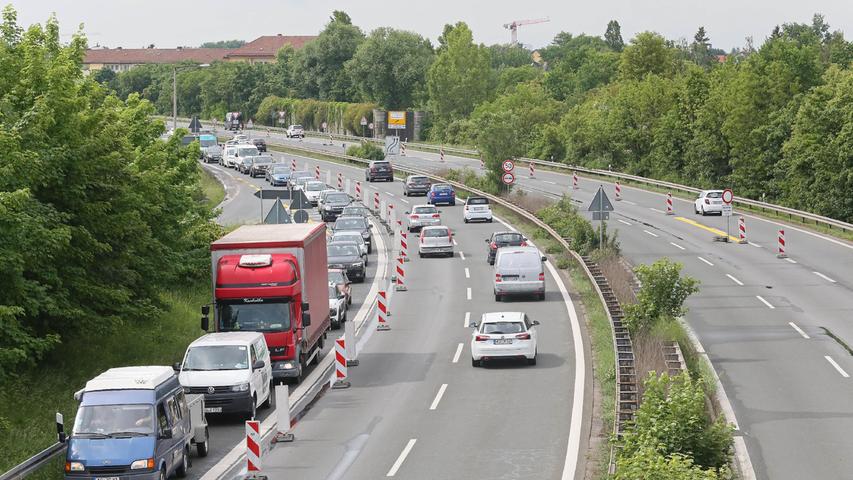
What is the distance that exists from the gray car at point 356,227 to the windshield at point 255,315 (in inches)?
994

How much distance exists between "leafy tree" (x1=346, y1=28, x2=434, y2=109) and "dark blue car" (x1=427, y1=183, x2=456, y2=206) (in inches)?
2711

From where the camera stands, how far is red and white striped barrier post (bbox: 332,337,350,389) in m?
28.5

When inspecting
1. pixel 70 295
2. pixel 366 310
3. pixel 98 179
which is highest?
pixel 98 179

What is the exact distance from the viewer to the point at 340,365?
28766mm

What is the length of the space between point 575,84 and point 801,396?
125036mm

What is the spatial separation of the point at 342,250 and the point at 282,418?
23.7 m

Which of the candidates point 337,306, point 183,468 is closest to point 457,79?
point 337,306

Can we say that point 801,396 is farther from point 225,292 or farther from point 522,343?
point 225,292

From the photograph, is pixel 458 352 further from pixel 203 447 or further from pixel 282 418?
pixel 203 447

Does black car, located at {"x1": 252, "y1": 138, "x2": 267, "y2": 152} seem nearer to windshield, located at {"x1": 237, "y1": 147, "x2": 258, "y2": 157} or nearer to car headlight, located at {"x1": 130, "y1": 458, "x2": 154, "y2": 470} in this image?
windshield, located at {"x1": 237, "y1": 147, "x2": 258, "y2": 157}

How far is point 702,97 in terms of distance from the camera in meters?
87.4

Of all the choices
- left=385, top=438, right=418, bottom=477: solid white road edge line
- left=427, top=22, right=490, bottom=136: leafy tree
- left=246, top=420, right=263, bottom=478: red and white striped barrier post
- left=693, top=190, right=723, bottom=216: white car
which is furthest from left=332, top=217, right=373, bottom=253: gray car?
left=427, top=22, right=490, bottom=136: leafy tree

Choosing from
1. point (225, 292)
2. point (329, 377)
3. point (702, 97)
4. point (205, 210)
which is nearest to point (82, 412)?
point (225, 292)

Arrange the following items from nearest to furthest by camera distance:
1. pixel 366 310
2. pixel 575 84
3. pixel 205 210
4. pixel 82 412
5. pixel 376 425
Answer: pixel 82 412 → pixel 376 425 → pixel 205 210 → pixel 366 310 → pixel 575 84
